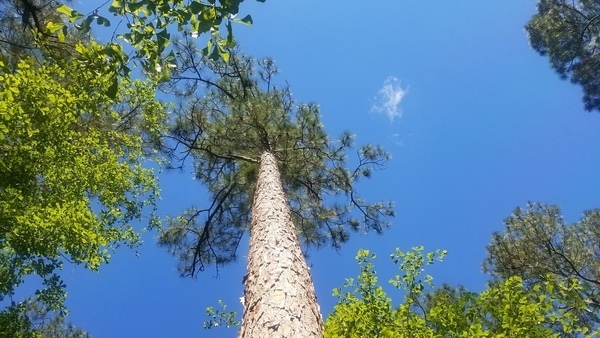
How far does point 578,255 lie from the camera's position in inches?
377

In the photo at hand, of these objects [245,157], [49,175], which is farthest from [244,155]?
[49,175]

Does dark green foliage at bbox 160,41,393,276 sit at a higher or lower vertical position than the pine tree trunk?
higher

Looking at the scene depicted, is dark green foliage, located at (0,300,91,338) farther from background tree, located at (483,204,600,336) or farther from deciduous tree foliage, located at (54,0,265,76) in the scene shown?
background tree, located at (483,204,600,336)

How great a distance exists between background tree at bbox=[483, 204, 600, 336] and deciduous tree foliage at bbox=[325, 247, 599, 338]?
637 cm

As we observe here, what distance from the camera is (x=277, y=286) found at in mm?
3707

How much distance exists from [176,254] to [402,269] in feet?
25.5

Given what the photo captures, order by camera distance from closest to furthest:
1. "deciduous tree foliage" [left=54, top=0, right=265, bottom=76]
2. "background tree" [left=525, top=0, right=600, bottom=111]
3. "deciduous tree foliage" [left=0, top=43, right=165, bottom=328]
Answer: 1. "deciduous tree foliage" [left=54, top=0, right=265, bottom=76]
2. "deciduous tree foliage" [left=0, top=43, right=165, bottom=328]
3. "background tree" [left=525, top=0, right=600, bottom=111]

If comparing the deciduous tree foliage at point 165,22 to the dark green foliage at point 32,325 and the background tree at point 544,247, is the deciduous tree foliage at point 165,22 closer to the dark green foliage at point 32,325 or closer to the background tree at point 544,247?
the dark green foliage at point 32,325

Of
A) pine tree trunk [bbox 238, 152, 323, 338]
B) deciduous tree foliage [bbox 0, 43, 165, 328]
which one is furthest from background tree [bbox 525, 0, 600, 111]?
deciduous tree foliage [bbox 0, 43, 165, 328]

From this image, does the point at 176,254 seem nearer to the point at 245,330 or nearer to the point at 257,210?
the point at 257,210

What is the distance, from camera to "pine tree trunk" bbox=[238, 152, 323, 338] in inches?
125

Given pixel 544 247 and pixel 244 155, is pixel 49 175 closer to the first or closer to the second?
pixel 244 155

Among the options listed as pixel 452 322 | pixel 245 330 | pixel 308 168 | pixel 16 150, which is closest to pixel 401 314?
pixel 452 322

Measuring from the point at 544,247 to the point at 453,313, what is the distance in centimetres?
740
